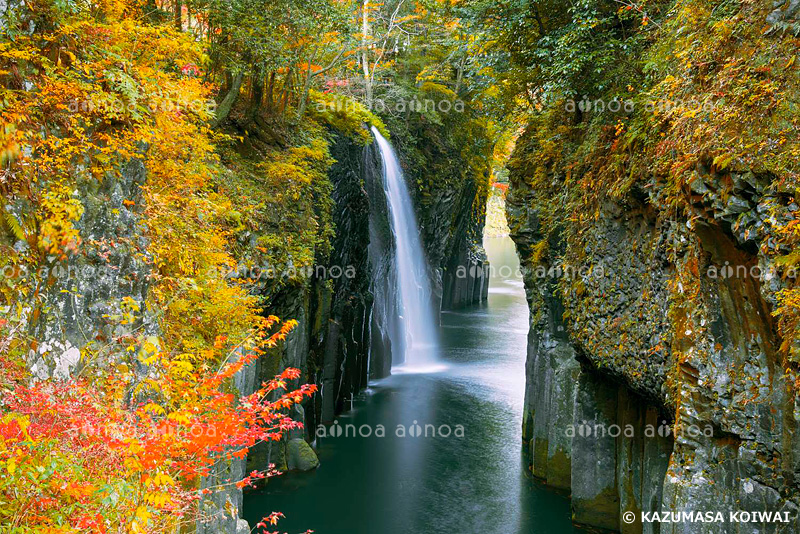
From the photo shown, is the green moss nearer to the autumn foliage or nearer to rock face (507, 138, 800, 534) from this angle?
rock face (507, 138, 800, 534)

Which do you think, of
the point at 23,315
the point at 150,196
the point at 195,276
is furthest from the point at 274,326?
→ the point at 23,315

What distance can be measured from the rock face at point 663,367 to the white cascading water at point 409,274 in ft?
33.8

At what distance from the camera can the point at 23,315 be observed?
22.7 feet

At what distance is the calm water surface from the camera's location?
48.2 ft

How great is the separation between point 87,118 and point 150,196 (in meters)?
1.91

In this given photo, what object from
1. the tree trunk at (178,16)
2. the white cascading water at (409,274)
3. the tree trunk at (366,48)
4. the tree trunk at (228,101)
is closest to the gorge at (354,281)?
the tree trunk at (178,16)

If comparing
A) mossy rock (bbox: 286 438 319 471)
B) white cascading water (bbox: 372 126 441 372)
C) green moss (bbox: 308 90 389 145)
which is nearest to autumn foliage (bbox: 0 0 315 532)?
mossy rock (bbox: 286 438 319 471)

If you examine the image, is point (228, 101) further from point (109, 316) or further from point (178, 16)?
point (109, 316)

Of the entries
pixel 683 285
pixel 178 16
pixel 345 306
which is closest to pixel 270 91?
pixel 178 16

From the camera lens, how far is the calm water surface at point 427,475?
14.7 m

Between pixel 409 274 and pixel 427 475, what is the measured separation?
14384 millimetres

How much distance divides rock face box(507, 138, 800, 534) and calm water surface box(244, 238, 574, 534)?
4.27ft

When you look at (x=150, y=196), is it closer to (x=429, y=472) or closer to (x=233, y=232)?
(x=233, y=232)

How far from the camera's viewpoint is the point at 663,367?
10.3 metres
